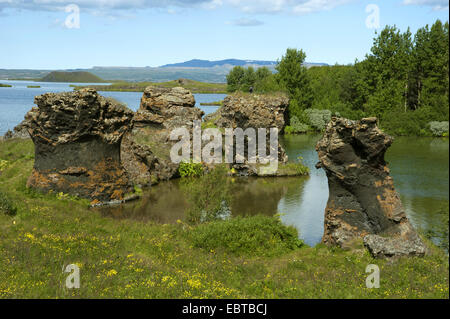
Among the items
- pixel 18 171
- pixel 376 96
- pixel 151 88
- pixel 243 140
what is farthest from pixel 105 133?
Answer: pixel 376 96

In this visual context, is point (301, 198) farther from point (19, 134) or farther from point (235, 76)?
point (235, 76)

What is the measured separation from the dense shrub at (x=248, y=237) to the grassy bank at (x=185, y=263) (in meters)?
0.05

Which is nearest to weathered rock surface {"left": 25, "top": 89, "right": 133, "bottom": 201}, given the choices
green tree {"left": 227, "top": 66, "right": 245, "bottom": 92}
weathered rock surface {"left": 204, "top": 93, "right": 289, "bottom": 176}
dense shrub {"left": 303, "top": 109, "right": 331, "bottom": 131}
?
weathered rock surface {"left": 204, "top": 93, "right": 289, "bottom": 176}

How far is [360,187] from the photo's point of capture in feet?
62.8

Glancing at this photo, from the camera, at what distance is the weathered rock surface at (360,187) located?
1833cm

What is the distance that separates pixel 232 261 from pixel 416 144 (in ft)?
135

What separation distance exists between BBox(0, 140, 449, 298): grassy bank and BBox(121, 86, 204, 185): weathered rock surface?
14528 millimetres

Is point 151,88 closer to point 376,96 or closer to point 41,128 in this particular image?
point 41,128

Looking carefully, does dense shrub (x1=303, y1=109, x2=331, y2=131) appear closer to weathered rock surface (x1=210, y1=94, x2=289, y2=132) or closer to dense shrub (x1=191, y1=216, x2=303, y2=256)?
weathered rock surface (x1=210, y1=94, x2=289, y2=132)

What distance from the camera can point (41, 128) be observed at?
29.5 metres

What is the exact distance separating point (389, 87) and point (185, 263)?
44.7 m

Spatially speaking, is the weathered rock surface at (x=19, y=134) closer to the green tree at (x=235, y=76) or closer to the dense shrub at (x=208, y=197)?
the dense shrub at (x=208, y=197)

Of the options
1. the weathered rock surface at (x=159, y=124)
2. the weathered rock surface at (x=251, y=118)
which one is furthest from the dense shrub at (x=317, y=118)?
the weathered rock surface at (x=159, y=124)

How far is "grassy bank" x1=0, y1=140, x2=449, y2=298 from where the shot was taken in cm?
1214
